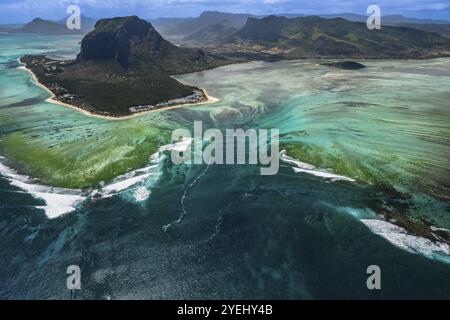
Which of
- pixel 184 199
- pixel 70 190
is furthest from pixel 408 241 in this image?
pixel 70 190

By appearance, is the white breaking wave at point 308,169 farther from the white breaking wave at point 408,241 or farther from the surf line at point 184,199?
the surf line at point 184,199

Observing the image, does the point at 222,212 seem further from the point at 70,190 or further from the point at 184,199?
the point at 70,190

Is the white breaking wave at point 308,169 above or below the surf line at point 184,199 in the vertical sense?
above

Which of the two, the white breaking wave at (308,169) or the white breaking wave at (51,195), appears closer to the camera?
the white breaking wave at (51,195)

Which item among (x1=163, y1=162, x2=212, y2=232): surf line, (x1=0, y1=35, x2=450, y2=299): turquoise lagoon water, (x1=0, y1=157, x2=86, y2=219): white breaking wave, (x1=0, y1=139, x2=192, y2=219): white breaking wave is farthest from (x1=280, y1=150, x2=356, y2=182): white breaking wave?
(x1=0, y1=157, x2=86, y2=219): white breaking wave

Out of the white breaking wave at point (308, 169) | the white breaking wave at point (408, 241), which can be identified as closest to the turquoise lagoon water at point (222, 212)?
the white breaking wave at point (408, 241)

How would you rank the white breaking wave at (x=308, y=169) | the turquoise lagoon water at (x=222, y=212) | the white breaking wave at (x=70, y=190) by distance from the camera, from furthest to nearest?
1. the white breaking wave at (x=308, y=169)
2. the white breaking wave at (x=70, y=190)
3. the turquoise lagoon water at (x=222, y=212)

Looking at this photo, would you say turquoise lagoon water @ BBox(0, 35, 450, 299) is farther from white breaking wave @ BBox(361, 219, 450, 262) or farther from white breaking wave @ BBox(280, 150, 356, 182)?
white breaking wave @ BBox(280, 150, 356, 182)
